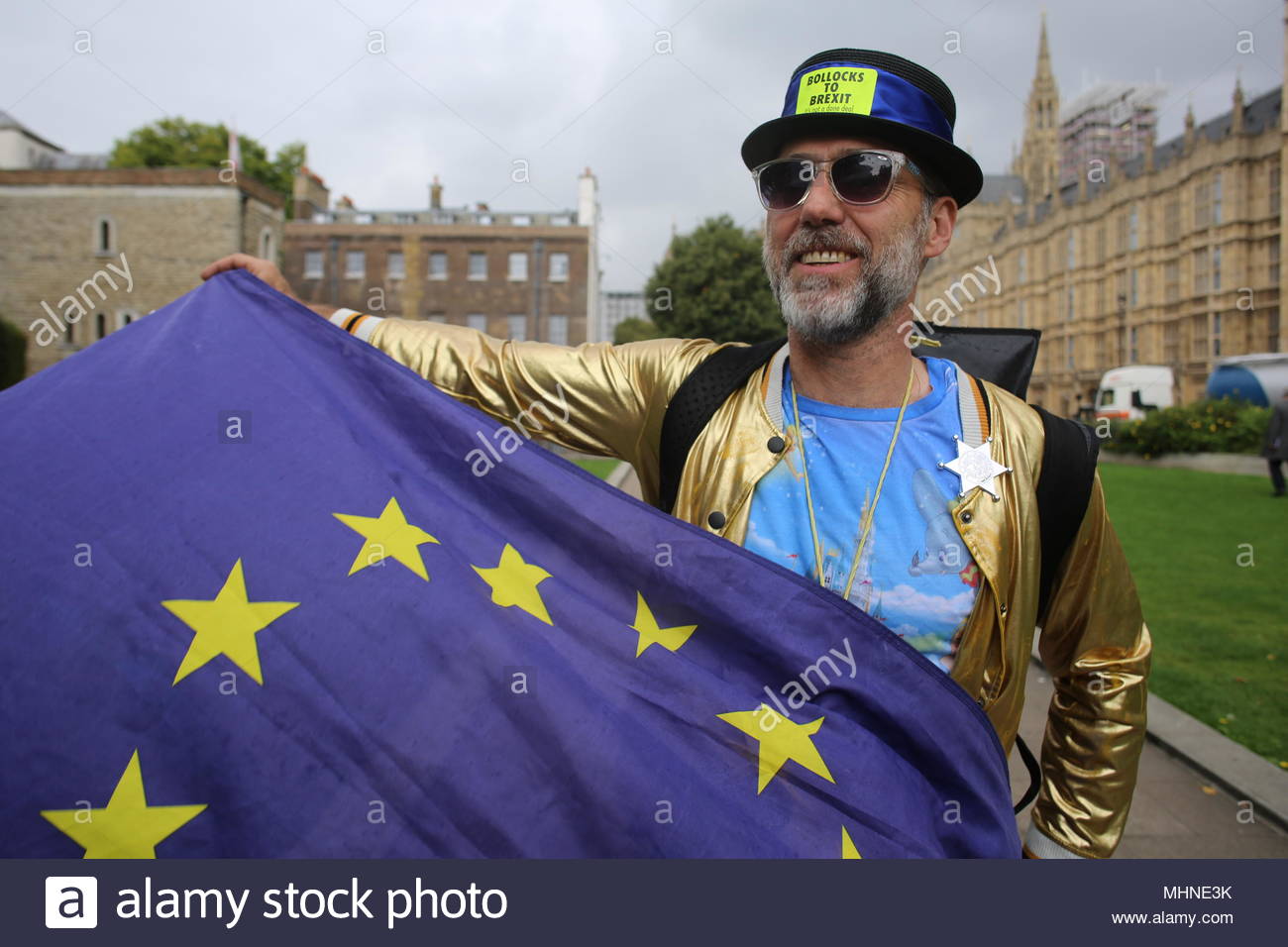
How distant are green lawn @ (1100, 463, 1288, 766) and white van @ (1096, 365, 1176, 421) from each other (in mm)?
27279

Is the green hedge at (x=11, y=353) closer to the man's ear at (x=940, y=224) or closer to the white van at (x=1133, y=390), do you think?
the man's ear at (x=940, y=224)

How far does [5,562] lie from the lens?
1880 millimetres

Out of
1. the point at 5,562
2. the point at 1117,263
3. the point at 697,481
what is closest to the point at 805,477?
the point at 697,481

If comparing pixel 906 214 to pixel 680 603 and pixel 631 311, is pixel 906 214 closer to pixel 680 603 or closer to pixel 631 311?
pixel 680 603

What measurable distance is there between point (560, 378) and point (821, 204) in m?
0.78

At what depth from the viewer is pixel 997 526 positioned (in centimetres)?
210

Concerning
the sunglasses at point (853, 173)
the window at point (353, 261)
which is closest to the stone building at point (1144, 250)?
the window at point (353, 261)

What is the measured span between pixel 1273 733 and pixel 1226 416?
92.7 feet

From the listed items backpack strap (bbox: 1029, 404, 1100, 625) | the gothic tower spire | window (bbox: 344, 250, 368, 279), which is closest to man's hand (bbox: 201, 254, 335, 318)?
backpack strap (bbox: 1029, 404, 1100, 625)

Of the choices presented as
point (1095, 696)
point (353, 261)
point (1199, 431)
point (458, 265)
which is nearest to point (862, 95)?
point (1095, 696)

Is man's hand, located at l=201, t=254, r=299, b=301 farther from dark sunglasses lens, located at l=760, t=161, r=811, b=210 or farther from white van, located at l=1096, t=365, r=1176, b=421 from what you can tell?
white van, located at l=1096, t=365, r=1176, b=421

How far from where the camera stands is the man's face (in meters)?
2.16

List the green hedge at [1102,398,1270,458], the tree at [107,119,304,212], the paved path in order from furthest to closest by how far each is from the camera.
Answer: the tree at [107,119,304,212], the green hedge at [1102,398,1270,458], the paved path
